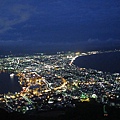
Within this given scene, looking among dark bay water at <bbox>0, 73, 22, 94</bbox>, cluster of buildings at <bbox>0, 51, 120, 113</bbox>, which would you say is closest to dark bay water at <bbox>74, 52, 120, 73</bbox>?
cluster of buildings at <bbox>0, 51, 120, 113</bbox>

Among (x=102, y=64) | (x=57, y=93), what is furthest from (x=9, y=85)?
(x=102, y=64)

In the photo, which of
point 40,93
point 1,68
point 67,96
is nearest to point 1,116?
point 67,96

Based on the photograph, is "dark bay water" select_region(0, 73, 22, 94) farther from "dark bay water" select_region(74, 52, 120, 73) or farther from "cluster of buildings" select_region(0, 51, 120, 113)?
"dark bay water" select_region(74, 52, 120, 73)

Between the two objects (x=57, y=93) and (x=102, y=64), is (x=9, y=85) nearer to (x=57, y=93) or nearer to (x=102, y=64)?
(x=57, y=93)

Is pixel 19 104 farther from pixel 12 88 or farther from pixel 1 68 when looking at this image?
pixel 1 68

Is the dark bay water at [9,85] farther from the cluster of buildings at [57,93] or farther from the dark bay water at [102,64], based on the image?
the dark bay water at [102,64]

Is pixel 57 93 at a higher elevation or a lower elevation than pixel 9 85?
lower

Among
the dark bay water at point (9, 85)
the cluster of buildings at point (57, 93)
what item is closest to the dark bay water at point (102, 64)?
the cluster of buildings at point (57, 93)

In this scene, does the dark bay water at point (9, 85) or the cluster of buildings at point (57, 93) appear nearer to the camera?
the cluster of buildings at point (57, 93)
